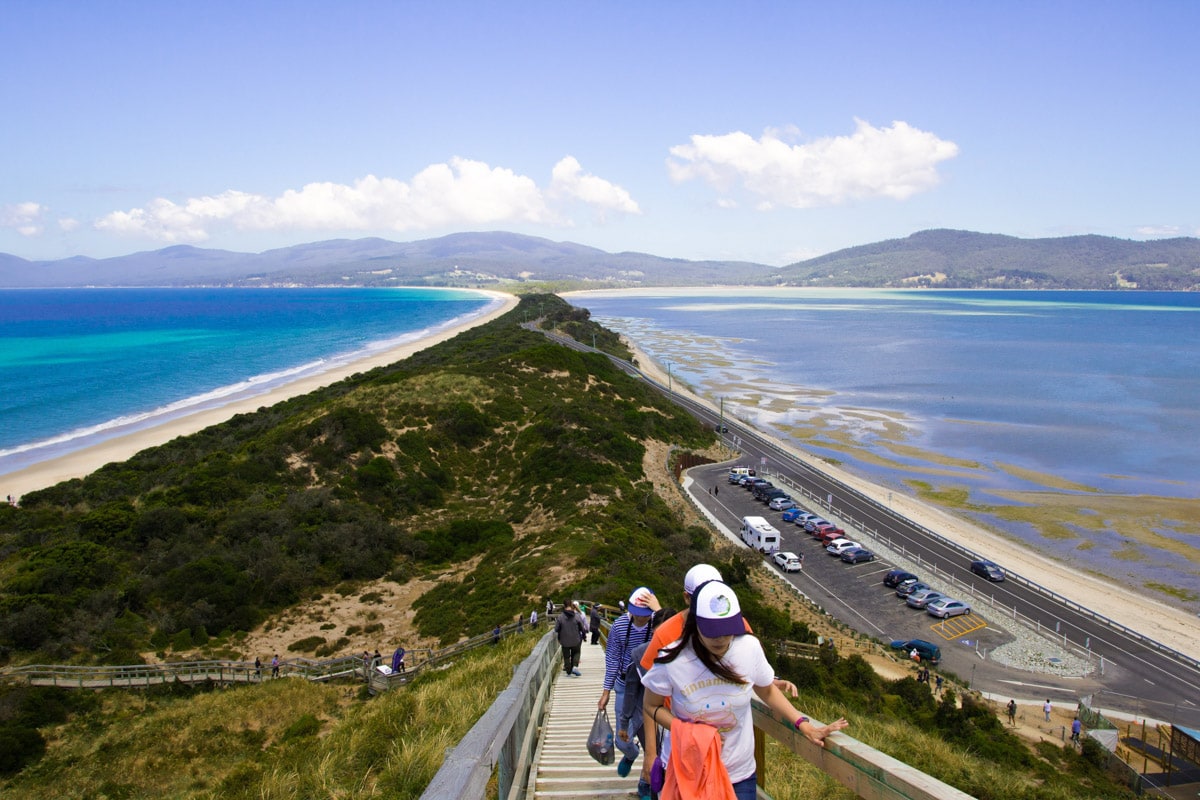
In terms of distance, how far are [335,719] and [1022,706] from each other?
20.4m

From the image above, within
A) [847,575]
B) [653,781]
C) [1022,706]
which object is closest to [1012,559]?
[847,575]

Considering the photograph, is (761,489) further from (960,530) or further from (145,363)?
(145,363)

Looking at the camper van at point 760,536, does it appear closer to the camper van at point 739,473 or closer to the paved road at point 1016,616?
the paved road at point 1016,616

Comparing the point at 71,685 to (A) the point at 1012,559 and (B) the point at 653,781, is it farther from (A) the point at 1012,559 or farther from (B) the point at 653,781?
(A) the point at 1012,559

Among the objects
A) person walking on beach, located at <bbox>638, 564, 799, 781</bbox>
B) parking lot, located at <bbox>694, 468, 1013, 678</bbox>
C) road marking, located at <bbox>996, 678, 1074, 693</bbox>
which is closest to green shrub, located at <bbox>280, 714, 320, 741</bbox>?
person walking on beach, located at <bbox>638, 564, 799, 781</bbox>

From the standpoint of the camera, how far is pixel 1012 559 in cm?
3338

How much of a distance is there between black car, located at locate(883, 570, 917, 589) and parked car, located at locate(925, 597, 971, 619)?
207 centimetres

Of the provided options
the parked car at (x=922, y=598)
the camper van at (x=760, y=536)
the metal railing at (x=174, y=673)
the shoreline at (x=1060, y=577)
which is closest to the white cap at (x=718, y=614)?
the metal railing at (x=174, y=673)

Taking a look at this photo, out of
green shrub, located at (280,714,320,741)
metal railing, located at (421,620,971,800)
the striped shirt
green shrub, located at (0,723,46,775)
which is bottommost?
green shrub, located at (0,723,46,775)

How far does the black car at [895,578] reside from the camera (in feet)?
96.4

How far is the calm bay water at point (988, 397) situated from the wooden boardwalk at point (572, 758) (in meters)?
35.7

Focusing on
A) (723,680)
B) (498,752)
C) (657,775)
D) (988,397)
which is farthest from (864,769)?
(988,397)

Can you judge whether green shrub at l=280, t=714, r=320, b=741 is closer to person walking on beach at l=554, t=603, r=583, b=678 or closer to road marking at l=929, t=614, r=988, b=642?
person walking on beach at l=554, t=603, r=583, b=678

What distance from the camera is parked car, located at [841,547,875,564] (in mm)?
32188
